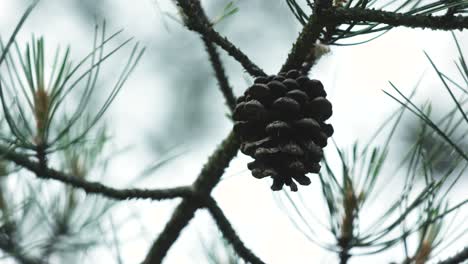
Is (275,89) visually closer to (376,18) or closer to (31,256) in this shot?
(376,18)

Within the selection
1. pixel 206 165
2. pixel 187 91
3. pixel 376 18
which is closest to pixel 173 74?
pixel 187 91

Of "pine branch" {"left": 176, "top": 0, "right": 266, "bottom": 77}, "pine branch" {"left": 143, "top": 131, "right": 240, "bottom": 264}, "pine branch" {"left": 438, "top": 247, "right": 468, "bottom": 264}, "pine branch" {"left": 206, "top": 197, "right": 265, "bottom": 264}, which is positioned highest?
"pine branch" {"left": 176, "top": 0, "right": 266, "bottom": 77}

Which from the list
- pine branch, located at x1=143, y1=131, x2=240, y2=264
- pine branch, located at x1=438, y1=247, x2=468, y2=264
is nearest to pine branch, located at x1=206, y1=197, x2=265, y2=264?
pine branch, located at x1=143, y1=131, x2=240, y2=264

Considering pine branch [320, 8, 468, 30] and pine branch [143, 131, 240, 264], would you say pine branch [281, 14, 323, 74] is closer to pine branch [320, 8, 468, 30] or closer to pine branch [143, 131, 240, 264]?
pine branch [320, 8, 468, 30]

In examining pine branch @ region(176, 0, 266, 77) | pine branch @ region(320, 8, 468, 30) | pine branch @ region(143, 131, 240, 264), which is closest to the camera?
pine branch @ region(320, 8, 468, 30)

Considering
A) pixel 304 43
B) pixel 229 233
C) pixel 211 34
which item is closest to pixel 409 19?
pixel 304 43

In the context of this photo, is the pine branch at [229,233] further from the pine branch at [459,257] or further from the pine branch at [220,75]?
the pine branch at [459,257]

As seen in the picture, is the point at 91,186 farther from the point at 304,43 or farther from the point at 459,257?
the point at 459,257
